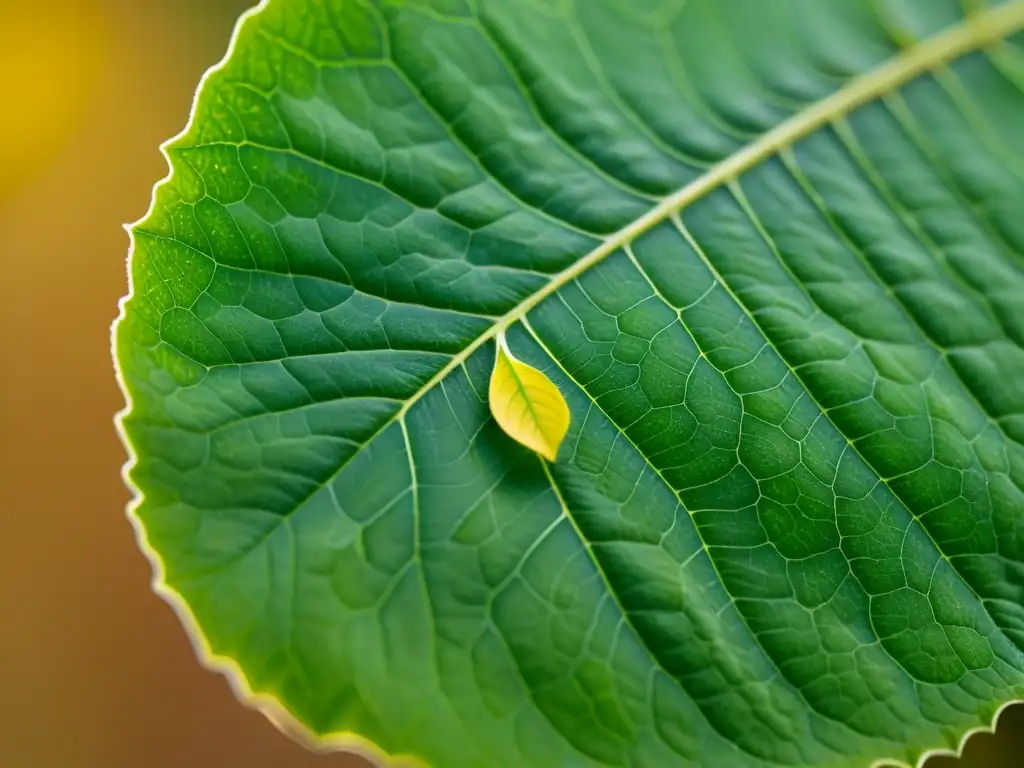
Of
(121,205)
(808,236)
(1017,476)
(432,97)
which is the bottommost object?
(1017,476)

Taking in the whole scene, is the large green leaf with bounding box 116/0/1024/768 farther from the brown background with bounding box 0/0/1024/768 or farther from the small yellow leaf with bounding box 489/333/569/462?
the brown background with bounding box 0/0/1024/768

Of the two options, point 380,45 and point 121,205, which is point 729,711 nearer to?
point 380,45

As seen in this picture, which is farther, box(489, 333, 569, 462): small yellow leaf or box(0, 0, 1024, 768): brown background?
box(0, 0, 1024, 768): brown background

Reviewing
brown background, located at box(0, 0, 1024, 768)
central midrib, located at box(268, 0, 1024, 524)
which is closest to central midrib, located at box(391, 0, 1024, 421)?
central midrib, located at box(268, 0, 1024, 524)

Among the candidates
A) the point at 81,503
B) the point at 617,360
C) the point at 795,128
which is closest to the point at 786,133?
the point at 795,128

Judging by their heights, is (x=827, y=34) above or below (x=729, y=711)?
above

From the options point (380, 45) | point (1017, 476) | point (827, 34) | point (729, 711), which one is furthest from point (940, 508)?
point (380, 45)

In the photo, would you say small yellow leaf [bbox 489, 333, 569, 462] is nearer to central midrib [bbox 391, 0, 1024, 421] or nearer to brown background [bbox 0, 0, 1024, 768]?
central midrib [bbox 391, 0, 1024, 421]

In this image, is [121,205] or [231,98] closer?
[231,98]
